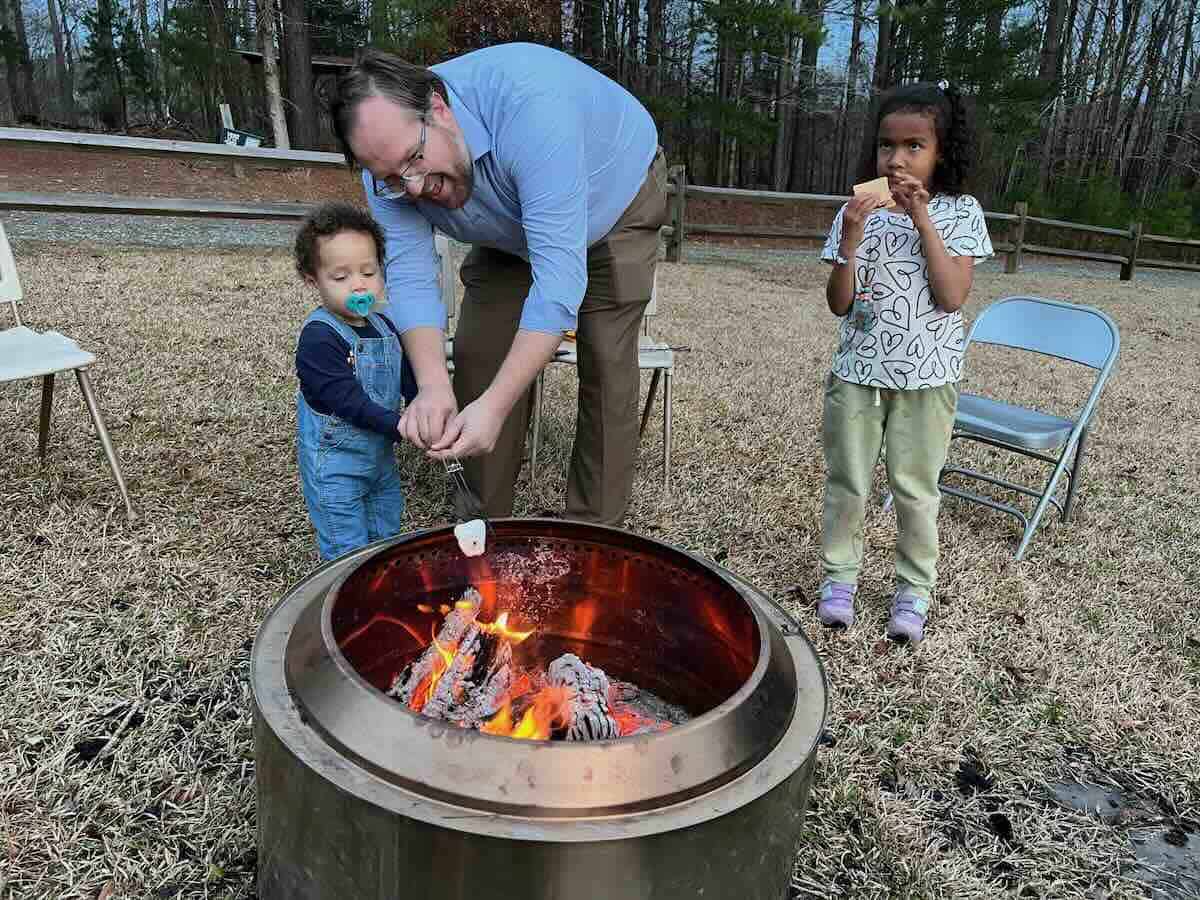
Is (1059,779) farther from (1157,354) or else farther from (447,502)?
(1157,354)

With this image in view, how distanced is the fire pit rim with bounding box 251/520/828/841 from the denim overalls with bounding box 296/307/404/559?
935 millimetres

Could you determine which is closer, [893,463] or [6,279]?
[893,463]

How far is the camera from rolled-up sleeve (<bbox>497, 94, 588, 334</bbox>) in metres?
1.76

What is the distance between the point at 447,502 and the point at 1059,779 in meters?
2.22

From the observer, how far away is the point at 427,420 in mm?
1742

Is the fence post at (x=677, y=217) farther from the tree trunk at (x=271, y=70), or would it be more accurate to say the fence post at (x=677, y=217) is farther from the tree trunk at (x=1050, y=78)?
the tree trunk at (x=1050, y=78)

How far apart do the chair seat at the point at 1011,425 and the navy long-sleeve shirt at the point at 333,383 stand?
209 centimetres

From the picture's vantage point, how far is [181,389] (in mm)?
4250

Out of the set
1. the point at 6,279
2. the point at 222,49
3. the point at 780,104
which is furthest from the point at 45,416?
the point at 222,49

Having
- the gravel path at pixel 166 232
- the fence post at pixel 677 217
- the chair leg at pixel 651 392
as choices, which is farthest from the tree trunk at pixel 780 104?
the chair leg at pixel 651 392

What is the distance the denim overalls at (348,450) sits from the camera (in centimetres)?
237

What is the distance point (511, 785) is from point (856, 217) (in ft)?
5.81

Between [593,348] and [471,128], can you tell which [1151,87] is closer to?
[593,348]

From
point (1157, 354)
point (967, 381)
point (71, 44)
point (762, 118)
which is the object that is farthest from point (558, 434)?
point (71, 44)
